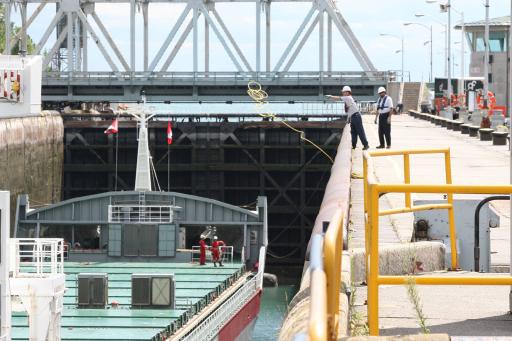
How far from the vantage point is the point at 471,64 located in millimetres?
115875

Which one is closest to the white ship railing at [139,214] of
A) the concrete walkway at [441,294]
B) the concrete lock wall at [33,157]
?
the concrete lock wall at [33,157]

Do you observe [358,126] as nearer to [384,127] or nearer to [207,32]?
[384,127]

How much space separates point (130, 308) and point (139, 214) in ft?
46.3

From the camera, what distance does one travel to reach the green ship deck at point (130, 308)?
2809 centimetres

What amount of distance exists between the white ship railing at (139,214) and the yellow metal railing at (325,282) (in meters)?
40.1

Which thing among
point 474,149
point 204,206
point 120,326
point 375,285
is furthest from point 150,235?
point 375,285

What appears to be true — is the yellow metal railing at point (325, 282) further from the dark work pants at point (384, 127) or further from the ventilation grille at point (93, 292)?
the dark work pants at point (384, 127)

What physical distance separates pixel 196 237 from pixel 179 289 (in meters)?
12.2

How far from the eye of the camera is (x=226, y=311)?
33.7 metres

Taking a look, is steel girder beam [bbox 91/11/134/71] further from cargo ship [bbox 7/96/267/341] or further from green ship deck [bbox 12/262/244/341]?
green ship deck [bbox 12/262/244/341]

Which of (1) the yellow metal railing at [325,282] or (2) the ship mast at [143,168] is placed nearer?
(1) the yellow metal railing at [325,282]

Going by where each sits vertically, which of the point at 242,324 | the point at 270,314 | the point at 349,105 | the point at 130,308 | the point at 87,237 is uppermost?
the point at 349,105

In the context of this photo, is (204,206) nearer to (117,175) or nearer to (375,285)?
(117,175)

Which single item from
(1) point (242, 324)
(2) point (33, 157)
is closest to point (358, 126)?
(1) point (242, 324)
